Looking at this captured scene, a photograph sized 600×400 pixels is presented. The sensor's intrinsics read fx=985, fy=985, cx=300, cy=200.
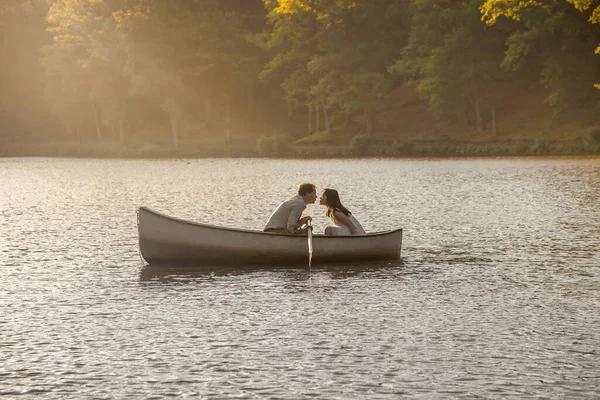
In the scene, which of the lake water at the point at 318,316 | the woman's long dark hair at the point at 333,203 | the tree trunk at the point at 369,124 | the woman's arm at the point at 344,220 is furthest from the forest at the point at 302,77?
the woman's arm at the point at 344,220

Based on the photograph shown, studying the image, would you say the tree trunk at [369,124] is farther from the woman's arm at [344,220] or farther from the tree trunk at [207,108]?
the woman's arm at [344,220]

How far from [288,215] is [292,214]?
0.49 feet

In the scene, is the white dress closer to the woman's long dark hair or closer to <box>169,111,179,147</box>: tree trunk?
the woman's long dark hair

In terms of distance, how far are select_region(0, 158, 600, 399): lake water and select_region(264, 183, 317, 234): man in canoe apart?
3.69 ft

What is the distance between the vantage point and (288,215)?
19.7 metres

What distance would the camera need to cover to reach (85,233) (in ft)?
85.8

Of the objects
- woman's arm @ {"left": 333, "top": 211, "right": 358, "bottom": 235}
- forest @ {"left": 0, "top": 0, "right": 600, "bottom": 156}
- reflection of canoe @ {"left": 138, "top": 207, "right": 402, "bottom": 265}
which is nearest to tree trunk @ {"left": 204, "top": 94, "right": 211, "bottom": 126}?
forest @ {"left": 0, "top": 0, "right": 600, "bottom": 156}

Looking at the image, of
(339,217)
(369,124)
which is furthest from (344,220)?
(369,124)

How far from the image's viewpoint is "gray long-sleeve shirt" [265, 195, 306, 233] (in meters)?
19.6

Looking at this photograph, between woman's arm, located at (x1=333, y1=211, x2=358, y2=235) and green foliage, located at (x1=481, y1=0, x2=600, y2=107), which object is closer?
woman's arm, located at (x1=333, y1=211, x2=358, y2=235)

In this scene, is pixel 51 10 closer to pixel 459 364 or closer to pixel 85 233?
pixel 85 233

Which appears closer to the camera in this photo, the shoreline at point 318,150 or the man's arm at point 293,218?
the man's arm at point 293,218

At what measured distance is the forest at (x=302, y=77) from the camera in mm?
76562

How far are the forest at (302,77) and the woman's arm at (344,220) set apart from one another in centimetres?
4962
